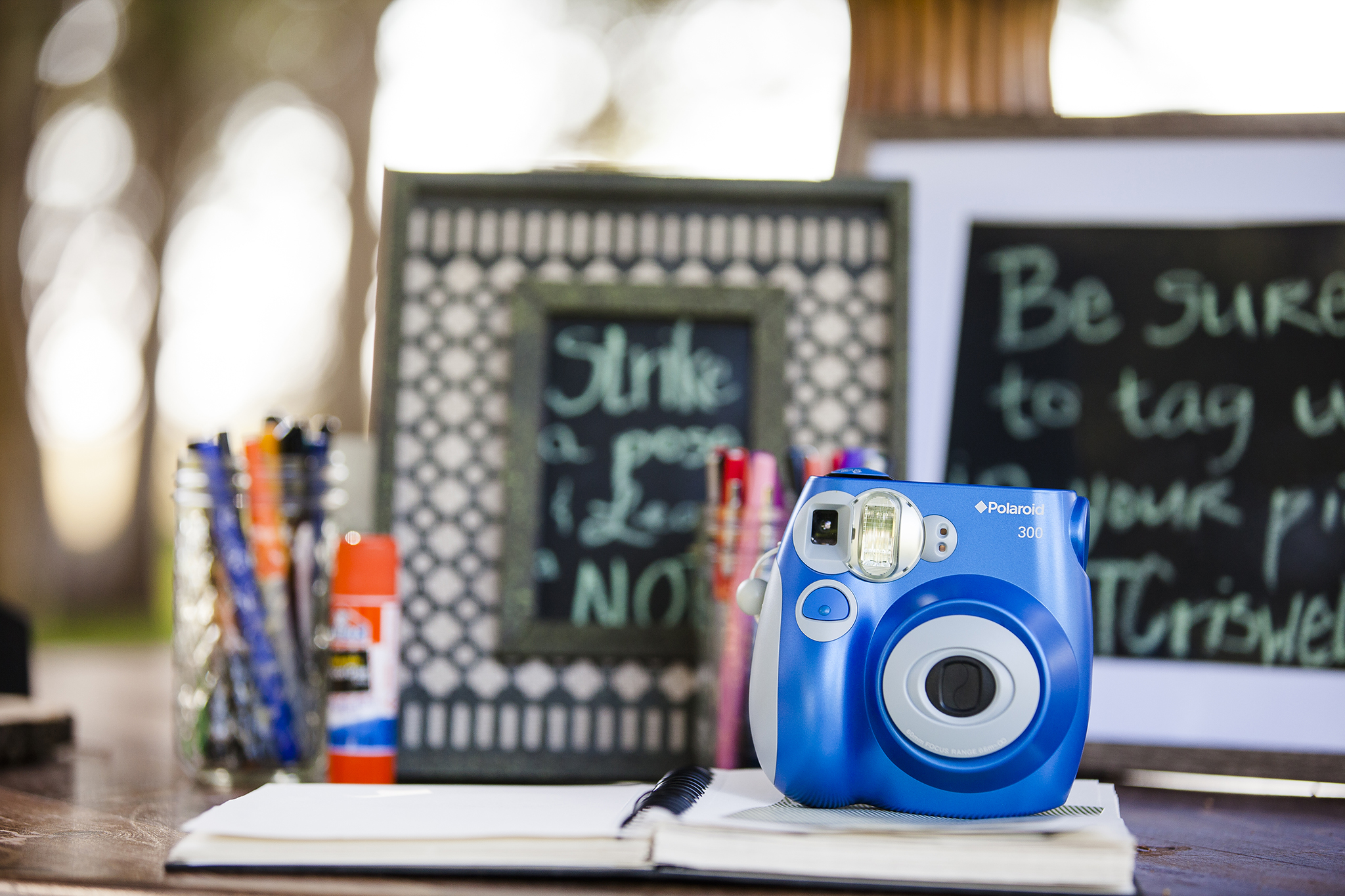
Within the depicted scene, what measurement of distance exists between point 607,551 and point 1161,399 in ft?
1.31

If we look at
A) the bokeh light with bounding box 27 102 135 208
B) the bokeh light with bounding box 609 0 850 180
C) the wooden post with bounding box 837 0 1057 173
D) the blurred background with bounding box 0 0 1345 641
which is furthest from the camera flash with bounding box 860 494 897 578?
the bokeh light with bounding box 27 102 135 208

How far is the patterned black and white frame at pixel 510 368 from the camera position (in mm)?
630

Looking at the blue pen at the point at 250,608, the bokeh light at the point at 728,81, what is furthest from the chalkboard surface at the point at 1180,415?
the bokeh light at the point at 728,81

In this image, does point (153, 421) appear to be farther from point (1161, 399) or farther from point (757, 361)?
point (1161, 399)

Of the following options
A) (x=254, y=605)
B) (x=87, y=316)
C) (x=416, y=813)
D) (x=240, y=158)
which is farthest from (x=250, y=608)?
(x=240, y=158)

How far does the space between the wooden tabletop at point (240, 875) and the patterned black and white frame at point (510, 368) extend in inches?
6.7

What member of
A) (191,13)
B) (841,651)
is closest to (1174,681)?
(841,651)

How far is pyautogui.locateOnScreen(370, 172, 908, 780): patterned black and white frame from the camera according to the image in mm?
630

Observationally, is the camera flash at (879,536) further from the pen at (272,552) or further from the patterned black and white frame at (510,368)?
the pen at (272,552)

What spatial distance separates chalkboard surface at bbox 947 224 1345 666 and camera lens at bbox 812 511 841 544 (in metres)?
0.26

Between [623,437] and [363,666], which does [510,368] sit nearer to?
[623,437]

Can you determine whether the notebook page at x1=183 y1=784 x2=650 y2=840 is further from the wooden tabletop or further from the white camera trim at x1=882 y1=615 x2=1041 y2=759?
the white camera trim at x1=882 y1=615 x2=1041 y2=759

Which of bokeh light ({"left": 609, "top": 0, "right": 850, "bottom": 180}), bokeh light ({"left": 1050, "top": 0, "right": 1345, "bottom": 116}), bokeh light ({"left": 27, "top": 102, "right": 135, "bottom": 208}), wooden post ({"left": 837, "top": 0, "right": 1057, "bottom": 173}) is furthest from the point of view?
bokeh light ({"left": 27, "top": 102, "right": 135, "bottom": 208})

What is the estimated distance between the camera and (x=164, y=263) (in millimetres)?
2883
